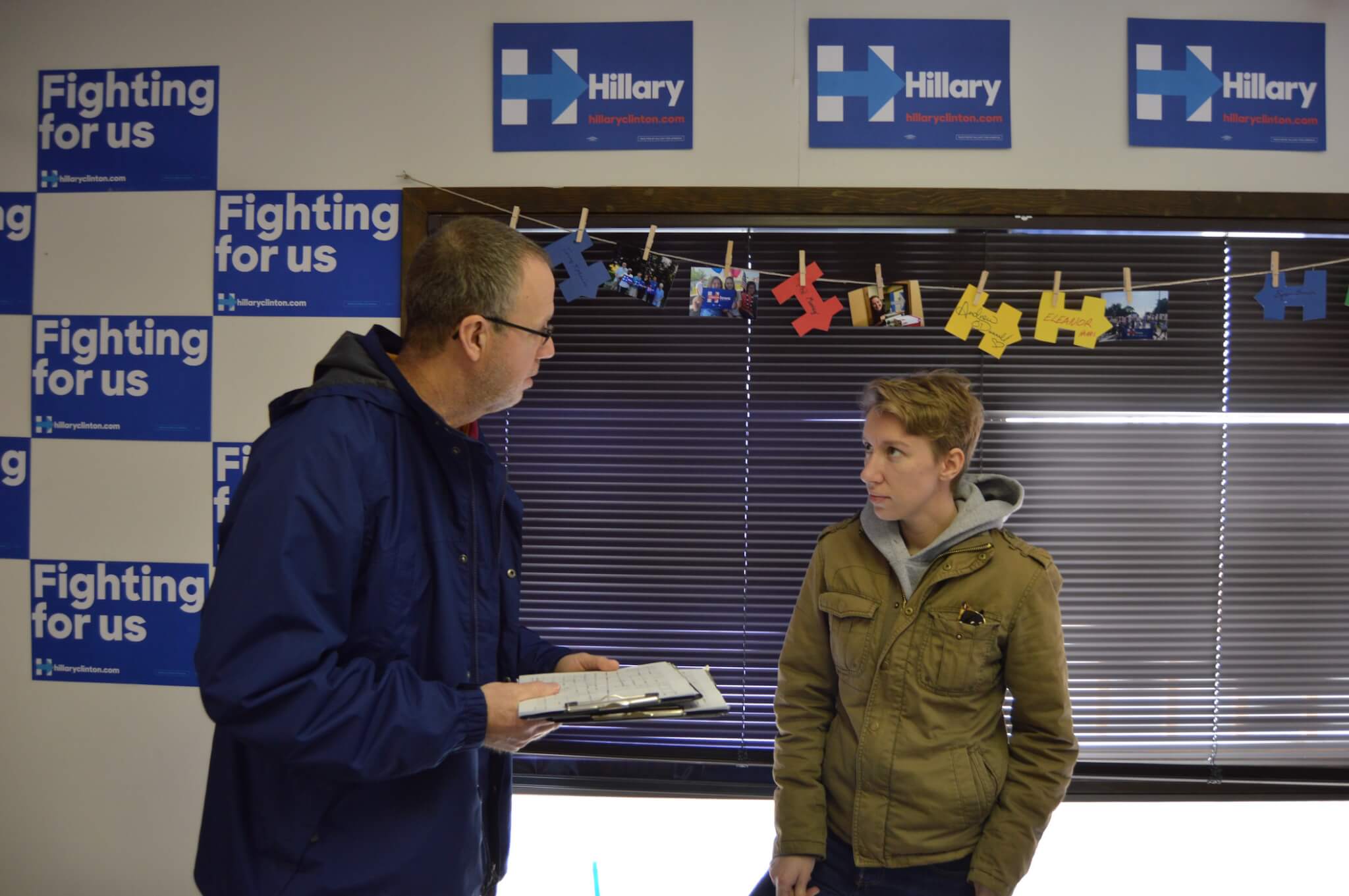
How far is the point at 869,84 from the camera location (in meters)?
2.28

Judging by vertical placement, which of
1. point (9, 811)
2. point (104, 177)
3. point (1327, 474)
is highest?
point (104, 177)

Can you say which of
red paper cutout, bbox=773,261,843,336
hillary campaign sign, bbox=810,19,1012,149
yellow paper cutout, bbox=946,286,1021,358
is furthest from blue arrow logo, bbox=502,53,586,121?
yellow paper cutout, bbox=946,286,1021,358

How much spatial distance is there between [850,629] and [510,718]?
700mm

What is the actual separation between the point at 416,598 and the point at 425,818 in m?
0.32

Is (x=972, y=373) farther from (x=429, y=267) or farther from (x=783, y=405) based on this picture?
(x=429, y=267)

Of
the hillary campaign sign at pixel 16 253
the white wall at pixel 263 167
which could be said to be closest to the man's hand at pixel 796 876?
the white wall at pixel 263 167

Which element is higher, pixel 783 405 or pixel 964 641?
pixel 783 405

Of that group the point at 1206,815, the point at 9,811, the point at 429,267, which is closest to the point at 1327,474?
the point at 1206,815

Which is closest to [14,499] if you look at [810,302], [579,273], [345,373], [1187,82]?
[579,273]

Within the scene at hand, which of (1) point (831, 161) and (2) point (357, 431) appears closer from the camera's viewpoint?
(2) point (357, 431)

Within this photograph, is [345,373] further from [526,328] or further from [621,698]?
[621,698]

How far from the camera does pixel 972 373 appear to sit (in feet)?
7.55

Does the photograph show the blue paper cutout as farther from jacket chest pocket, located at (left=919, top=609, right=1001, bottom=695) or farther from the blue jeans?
the blue jeans

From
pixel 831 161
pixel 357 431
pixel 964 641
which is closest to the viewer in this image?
pixel 357 431
